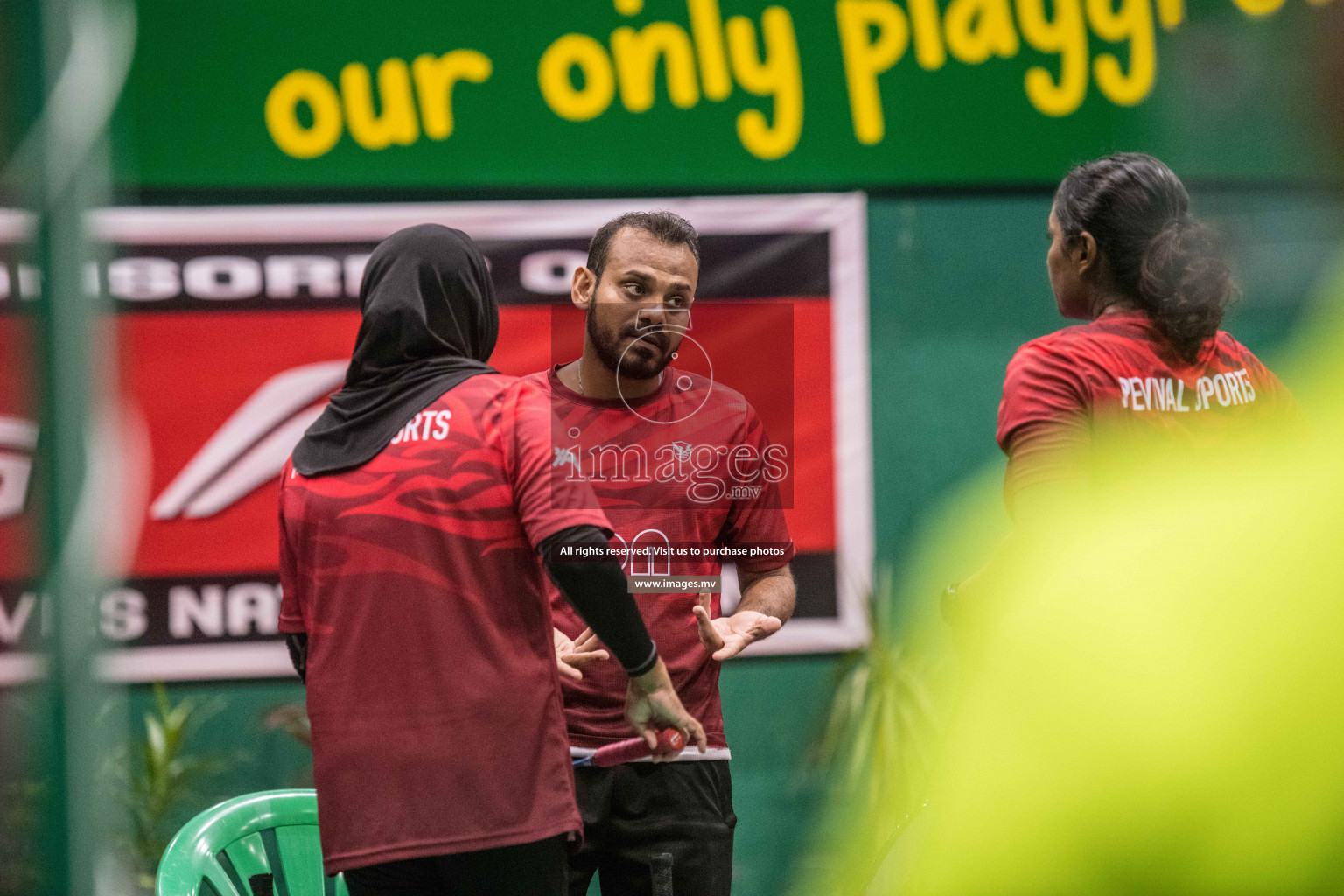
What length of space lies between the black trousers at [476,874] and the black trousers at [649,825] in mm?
136

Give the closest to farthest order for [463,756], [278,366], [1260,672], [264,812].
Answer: [1260,672] < [463,756] < [264,812] < [278,366]

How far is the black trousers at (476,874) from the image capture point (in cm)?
127

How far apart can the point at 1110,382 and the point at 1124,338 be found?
0.06 meters

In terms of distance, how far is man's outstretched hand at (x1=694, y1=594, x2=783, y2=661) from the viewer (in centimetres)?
104

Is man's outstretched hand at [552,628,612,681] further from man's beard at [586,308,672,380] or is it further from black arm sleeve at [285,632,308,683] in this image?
man's beard at [586,308,672,380]

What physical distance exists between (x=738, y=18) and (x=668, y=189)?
0.52m

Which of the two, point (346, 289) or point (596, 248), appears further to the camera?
point (346, 289)

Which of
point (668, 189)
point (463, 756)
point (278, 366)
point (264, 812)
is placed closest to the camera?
point (463, 756)

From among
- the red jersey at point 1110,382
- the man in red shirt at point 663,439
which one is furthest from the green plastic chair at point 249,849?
the red jersey at point 1110,382

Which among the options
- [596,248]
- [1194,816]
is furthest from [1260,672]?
[596,248]

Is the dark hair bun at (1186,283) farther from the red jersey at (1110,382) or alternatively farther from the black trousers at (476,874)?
the black trousers at (476,874)

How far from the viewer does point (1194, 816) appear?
0.22m

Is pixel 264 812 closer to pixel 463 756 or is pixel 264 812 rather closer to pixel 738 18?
pixel 463 756

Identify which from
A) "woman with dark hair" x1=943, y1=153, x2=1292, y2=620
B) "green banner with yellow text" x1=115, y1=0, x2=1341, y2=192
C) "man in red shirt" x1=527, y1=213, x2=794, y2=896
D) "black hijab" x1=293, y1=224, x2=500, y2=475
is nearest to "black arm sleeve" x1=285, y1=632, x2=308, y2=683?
"black hijab" x1=293, y1=224, x2=500, y2=475
